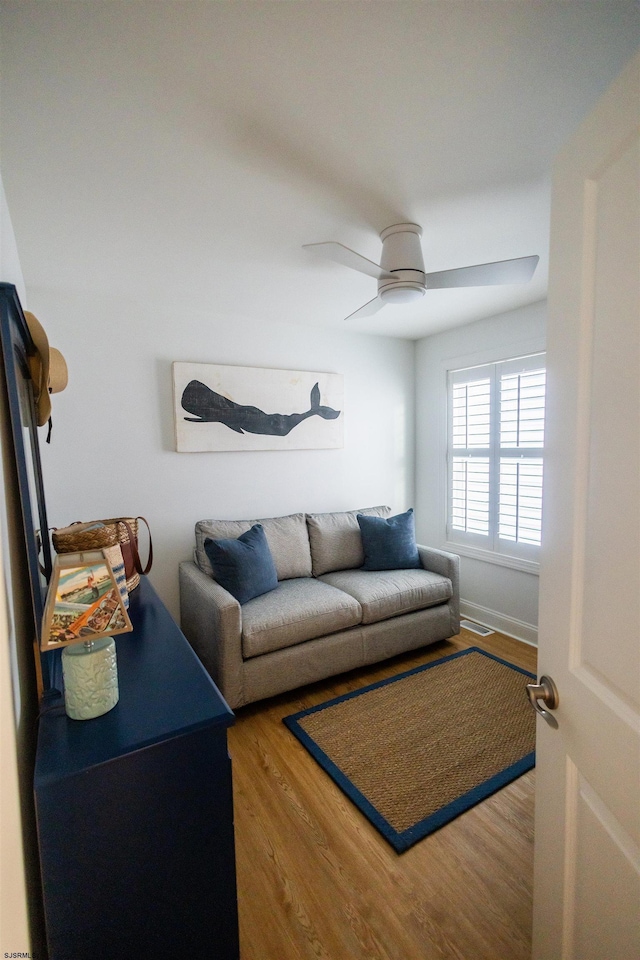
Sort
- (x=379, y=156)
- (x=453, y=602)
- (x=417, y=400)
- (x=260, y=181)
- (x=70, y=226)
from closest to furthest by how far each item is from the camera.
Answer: (x=379, y=156) < (x=260, y=181) < (x=70, y=226) < (x=453, y=602) < (x=417, y=400)

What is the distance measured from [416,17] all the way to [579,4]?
0.37 m

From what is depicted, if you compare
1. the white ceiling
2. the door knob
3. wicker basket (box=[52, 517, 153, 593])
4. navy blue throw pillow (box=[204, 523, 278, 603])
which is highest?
the white ceiling

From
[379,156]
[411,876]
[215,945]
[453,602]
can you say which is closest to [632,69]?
[379,156]

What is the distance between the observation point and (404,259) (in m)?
1.96

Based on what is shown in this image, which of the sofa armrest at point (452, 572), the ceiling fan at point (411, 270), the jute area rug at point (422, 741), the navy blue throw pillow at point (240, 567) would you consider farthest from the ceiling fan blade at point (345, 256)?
the jute area rug at point (422, 741)

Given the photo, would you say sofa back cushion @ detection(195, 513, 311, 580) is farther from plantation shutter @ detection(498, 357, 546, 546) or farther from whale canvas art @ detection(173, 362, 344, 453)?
plantation shutter @ detection(498, 357, 546, 546)

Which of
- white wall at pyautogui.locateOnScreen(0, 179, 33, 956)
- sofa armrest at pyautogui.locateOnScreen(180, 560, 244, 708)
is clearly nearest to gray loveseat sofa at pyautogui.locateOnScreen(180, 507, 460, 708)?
sofa armrest at pyautogui.locateOnScreen(180, 560, 244, 708)

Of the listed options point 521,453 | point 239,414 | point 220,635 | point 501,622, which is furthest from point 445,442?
point 220,635

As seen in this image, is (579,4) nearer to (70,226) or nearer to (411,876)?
(70,226)

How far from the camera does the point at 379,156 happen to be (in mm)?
1504

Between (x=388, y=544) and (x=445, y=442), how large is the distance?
121 centimetres

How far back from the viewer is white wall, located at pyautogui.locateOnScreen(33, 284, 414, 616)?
2.71m

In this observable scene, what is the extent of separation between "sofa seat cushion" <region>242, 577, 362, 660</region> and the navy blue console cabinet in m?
1.31

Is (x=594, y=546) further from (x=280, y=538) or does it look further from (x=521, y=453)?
(x=521, y=453)
